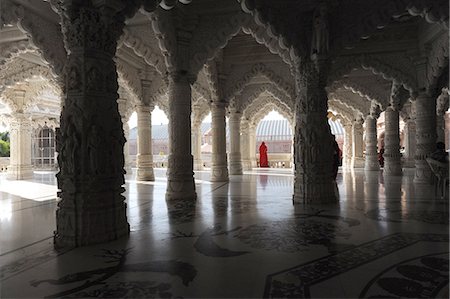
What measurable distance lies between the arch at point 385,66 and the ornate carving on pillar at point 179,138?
4862mm

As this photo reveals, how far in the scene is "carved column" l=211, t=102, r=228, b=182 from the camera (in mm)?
11562

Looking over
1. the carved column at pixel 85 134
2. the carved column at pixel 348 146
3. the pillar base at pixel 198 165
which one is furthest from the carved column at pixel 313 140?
the carved column at pixel 348 146

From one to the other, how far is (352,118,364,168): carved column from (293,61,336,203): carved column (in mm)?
14226

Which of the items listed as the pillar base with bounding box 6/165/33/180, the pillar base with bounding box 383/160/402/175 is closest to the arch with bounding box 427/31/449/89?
the pillar base with bounding box 383/160/402/175

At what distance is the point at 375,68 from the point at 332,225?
707 cm

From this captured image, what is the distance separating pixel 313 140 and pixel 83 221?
→ 13.8 feet

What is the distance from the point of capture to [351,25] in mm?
6258

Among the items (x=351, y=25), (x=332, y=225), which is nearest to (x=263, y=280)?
(x=332, y=225)

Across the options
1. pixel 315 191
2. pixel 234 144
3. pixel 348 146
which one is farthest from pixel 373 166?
pixel 315 191

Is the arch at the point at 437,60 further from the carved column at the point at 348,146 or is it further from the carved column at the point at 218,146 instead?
the carved column at the point at 348,146

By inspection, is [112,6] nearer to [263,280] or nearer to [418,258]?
[263,280]

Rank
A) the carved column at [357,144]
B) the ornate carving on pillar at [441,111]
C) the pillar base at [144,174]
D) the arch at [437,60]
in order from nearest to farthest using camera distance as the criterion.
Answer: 1. the arch at [437,60]
2. the pillar base at [144,174]
3. the ornate carving on pillar at [441,111]
4. the carved column at [357,144]

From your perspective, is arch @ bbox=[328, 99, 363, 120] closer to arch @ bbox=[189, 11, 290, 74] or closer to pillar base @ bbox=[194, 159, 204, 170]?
pillar base @ bbox=[194, 159, 204, 170]

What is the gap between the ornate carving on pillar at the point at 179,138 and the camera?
284 inches
